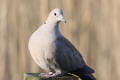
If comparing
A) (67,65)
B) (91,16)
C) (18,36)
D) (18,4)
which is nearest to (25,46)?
(18,36)

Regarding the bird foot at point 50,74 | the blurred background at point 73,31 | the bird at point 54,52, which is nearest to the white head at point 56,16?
the bird at point 54,52

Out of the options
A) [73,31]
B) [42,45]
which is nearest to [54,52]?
[42,45]

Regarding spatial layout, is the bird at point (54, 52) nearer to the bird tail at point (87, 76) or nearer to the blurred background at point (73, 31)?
the bird tail at point (87, 76)

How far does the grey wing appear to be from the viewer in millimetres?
2215

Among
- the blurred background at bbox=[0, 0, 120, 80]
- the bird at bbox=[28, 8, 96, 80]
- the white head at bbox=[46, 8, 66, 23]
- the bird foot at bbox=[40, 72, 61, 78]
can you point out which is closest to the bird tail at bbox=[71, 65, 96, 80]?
the bird at bbox=[28, 8, 96, 80]

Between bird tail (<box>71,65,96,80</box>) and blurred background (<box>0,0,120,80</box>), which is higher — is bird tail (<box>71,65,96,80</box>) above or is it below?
below

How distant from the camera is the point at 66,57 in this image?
2.26m

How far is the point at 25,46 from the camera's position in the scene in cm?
381

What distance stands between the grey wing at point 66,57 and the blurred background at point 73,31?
4.63ft

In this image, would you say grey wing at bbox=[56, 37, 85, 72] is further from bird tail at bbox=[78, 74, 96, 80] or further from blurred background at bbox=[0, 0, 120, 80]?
blurred background at bbox=[0, 0, 120, 80]

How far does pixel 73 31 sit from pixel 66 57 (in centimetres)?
149

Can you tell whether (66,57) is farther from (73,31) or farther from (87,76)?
(73,31)

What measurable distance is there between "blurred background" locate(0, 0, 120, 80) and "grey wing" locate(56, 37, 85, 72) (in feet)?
4.63

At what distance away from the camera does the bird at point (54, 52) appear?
2148mm
